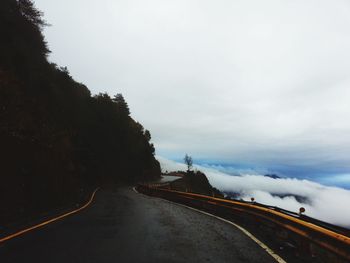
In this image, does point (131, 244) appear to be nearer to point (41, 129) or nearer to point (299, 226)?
point (299, 226)

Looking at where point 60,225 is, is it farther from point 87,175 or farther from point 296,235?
point 87,175

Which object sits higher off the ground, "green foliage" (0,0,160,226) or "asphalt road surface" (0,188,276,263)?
"green foliage" (0,0,160,226)

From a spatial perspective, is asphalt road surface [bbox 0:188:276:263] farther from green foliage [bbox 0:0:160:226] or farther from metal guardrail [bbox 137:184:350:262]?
green foliage [bbox 0:0:160:226]

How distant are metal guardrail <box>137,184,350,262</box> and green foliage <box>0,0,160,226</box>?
331 inches

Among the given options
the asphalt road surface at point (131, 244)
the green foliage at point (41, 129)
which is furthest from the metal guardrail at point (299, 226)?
the green foliage at point (41, 129)

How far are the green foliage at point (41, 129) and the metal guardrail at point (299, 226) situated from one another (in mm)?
8402

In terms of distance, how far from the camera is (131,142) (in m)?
87.2

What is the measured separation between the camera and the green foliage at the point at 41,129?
1580cm

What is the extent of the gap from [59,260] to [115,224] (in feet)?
16.8

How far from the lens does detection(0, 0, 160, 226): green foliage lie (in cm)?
1580

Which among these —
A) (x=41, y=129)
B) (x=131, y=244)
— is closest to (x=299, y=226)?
(x=131, y=244)

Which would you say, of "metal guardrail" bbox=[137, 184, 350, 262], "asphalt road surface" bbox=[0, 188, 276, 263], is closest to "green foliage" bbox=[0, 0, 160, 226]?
"asphalt road surface" bbox=[0, 188, 276, 263]

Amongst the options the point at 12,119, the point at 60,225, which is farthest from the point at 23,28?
the point at 60,225

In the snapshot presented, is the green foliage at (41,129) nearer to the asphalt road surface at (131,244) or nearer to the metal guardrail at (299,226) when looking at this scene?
the asphalt road surface at (131,244)
